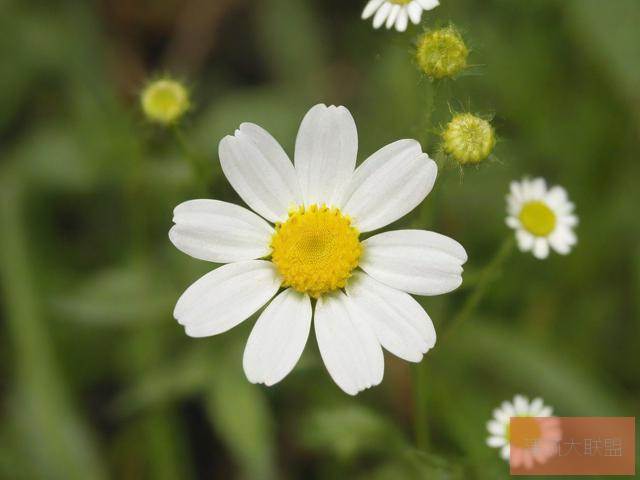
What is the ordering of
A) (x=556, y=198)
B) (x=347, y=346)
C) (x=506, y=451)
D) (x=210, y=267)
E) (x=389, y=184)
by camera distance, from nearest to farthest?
1. (x=347, y=346)
2. (x=389, y=184)
3. (x=506, y=451)
4. (x=556, y=198)
5. (x=210, y=267)

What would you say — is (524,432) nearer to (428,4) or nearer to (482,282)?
(482,282)

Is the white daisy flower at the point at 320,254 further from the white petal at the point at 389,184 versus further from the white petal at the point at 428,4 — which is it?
the white petal at the point at 428,4

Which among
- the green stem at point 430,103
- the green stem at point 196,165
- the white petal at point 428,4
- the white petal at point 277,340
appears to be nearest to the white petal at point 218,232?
the white petal at point 277,340

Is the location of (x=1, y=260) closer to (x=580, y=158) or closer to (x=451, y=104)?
(x=451, y=104)

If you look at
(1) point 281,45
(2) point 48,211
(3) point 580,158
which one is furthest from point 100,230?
(3) point 580,158

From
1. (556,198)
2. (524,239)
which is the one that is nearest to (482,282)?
(524,239)

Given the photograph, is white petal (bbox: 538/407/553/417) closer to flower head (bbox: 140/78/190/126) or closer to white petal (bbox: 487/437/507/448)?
white petal (bbox: 487/437/507/448)
